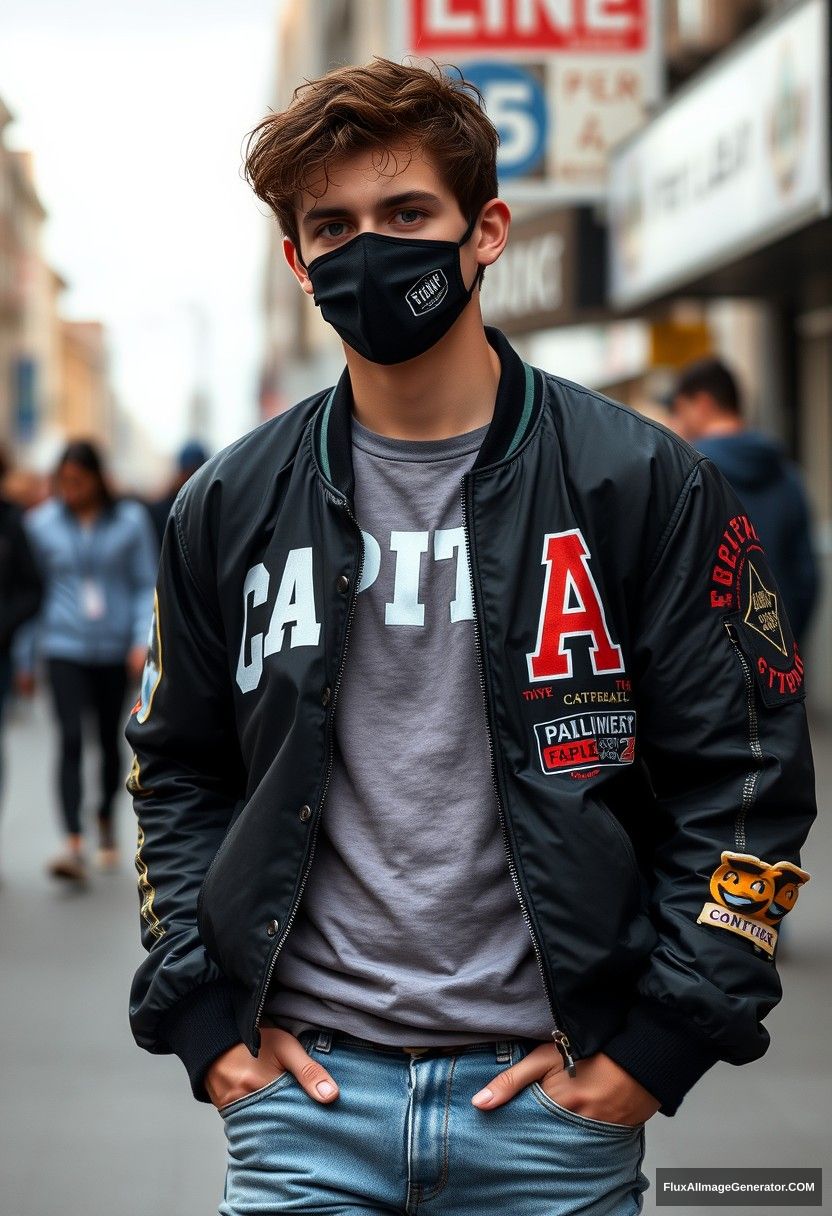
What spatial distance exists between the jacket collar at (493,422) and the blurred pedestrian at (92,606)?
21.4 ft

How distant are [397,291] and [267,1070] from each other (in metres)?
1.00

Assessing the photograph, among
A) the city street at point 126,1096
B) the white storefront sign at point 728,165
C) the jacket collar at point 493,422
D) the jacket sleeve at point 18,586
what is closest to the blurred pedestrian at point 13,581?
the jacket sleeve at point 18,586

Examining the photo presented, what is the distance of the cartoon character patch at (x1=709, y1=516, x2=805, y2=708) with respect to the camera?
2.31 m

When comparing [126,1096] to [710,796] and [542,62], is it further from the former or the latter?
[542,62]

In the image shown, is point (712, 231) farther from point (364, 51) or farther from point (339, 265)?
point (364, 51)

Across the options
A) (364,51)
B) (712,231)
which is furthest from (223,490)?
(364,51)

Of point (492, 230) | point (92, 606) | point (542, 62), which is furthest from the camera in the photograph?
point (542, 62)

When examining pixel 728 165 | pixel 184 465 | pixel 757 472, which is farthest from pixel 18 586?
pixel 728 165

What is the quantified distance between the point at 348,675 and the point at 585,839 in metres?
0.37

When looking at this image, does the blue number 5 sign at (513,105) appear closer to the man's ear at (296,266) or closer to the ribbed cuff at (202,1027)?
the man's ear at (296,266)

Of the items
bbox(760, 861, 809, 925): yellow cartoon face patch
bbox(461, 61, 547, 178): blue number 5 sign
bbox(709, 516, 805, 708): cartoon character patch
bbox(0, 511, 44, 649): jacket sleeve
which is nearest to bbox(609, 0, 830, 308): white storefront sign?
bbox(461, 61, 547, 178): blue number 5 sign

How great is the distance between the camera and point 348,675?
7.66ft

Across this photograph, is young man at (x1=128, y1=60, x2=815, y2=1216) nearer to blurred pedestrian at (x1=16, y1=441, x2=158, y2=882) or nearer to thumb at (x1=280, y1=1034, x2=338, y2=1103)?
thumb at (x1=280, y1=1034, x2=338, y2=1103)

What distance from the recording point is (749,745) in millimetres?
2275
